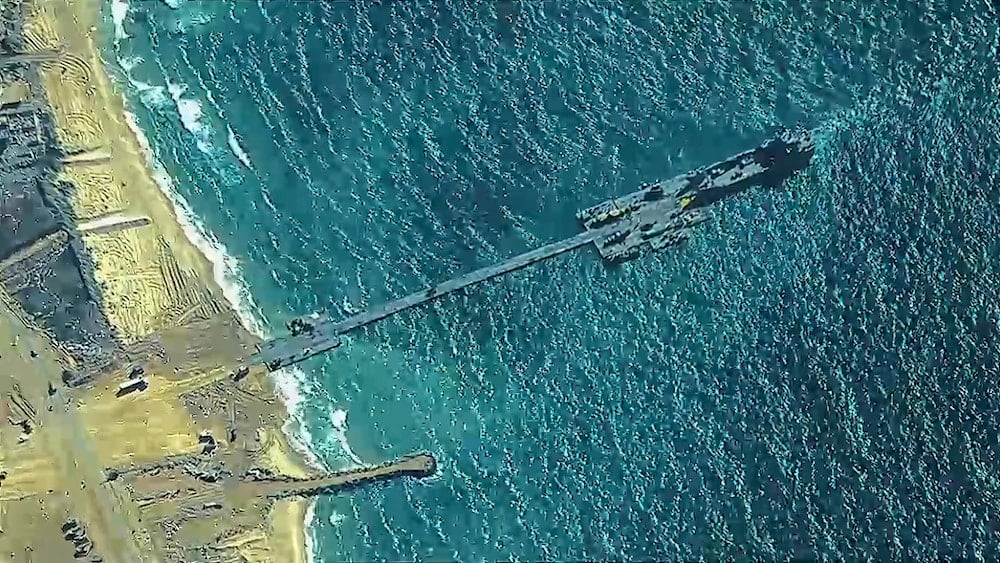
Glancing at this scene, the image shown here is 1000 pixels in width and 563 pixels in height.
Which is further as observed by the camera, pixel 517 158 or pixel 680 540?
pixel 517 158

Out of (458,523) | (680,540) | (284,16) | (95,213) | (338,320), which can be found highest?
(284,16)

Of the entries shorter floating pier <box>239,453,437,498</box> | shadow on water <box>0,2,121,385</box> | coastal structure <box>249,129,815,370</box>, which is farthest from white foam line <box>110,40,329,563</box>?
shadow on water <box>0,2,121,385</box>

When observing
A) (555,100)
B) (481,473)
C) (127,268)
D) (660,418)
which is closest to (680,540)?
(660,418)

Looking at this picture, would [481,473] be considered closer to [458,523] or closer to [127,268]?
[458,523]

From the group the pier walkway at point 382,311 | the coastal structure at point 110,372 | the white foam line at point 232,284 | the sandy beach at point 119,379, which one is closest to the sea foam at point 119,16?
the sandy beach at point 119,379

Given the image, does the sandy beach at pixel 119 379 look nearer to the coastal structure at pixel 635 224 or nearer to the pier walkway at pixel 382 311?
the pier walkway at pixel 382 311

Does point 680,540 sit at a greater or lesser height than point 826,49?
lesser
